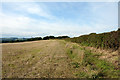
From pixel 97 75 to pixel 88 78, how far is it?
49 centimetres

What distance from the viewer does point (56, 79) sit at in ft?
10.7

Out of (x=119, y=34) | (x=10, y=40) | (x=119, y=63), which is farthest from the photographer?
(x=10, y=40)

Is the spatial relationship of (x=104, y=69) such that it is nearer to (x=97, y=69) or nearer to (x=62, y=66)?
(x=97, y=69)

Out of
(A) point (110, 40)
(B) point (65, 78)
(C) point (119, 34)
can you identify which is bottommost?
(B) point (65, 78)

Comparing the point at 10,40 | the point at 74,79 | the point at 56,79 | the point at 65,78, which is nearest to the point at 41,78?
the point at 56,79

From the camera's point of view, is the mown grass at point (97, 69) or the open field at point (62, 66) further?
the open field at point (62, 66)

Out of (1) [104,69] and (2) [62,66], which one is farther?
(2) [62,66]

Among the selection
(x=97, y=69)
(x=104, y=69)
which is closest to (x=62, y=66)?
(x=97, y=69)

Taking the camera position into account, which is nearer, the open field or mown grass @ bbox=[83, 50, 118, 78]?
mown grass @ bbox=[83, 50, 118, 78]

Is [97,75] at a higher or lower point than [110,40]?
lower

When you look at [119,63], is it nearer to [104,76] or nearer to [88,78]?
[104,76]

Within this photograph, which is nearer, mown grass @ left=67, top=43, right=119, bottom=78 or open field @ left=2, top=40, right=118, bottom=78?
mown grass @ left=67, top=43, right=119, bottom=78

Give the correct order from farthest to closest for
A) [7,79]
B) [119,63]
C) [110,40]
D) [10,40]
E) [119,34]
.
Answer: [10,40] < [110,40] < [119,34] < [119,63] < [7,79]

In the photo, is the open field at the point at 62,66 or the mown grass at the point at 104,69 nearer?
the mown grass at the point at 104,69
